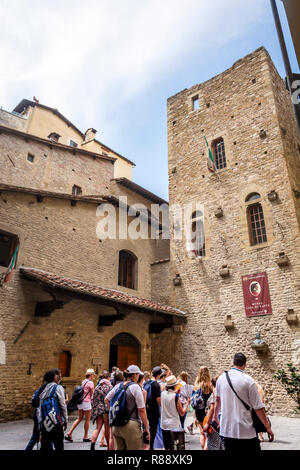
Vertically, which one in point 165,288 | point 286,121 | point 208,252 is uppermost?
point 286,121

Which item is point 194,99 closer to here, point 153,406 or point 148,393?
point 148,393

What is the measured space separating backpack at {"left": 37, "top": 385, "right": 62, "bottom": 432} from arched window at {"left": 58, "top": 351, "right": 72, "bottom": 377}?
6.19m

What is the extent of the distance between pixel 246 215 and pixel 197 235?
2.30 meters

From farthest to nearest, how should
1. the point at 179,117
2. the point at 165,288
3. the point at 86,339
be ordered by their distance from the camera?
1. the point at 179,117
2. the point at 165,288
3. the point at 86,339

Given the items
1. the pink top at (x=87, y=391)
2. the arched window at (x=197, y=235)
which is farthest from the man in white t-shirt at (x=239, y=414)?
the arched window at (x=197, y=235)

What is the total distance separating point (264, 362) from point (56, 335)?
6523 mm

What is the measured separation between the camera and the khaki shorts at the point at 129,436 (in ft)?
12.3

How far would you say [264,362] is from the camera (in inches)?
406

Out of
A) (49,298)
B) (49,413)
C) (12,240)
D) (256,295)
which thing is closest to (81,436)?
(49,413)

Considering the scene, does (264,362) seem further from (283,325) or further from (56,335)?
(56,335)

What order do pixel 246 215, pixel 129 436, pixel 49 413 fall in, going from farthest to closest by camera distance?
pixel 246 215, pixel 49 413, pixel 129 436

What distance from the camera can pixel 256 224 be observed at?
1200 cm

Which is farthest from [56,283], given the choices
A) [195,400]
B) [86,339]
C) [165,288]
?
[165,288]
